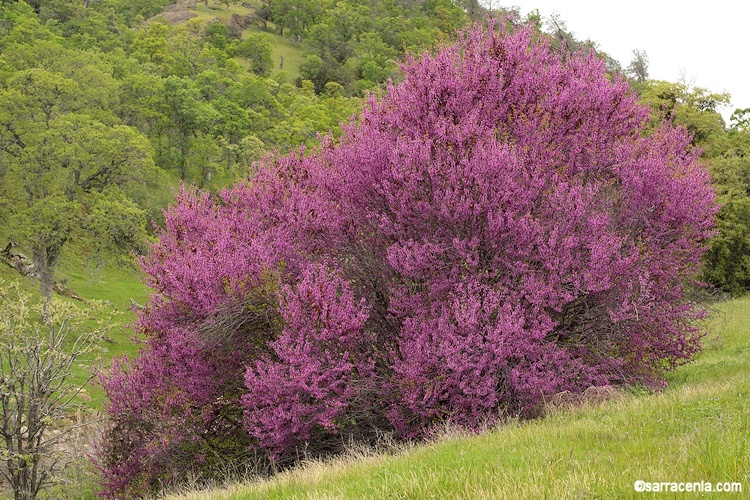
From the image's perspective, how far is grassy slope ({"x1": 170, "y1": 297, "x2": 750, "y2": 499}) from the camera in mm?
4594

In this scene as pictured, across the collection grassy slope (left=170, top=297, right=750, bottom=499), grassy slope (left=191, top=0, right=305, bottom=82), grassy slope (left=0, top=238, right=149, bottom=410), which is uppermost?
grassy slope (left=191, top=0, right=305, bottom=82)

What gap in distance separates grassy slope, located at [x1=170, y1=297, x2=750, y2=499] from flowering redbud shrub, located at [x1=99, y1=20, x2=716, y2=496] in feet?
6.98

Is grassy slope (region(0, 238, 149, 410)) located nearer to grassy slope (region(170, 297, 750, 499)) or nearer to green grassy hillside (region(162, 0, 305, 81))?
grassy slope (region(170, 297, 750, 499))

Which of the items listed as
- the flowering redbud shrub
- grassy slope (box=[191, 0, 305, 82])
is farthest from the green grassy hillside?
the flowering redbud shrub

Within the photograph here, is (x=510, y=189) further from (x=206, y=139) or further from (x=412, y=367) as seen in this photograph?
(x=206, y=139)

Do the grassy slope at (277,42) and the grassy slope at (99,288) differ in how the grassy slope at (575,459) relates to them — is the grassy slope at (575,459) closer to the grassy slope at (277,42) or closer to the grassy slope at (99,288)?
the grassy slope at (99,288)

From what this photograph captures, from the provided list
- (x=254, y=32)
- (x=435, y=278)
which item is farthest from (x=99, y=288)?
(x=254, y=32)

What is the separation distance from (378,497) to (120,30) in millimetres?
120956

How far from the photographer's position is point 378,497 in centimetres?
516

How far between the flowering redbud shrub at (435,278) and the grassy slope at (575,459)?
213 centimetres

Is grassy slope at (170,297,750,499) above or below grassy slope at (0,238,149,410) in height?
above

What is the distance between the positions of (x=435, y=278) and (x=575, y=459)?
6.19 m

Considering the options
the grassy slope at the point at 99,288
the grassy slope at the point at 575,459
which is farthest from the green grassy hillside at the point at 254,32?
the grassy slope at the point at 575,459

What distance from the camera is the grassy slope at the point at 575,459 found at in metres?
4.59
